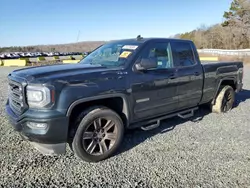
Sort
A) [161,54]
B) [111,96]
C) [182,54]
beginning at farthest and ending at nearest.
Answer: [182,54] → [161,54] → [111,96]

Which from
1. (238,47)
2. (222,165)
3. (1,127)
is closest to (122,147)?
(222,165)

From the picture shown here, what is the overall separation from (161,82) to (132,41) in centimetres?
102

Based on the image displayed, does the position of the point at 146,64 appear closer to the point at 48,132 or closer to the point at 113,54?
the point at 113,54

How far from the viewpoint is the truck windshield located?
165 inches

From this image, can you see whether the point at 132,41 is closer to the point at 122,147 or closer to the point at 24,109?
the point at 122,147

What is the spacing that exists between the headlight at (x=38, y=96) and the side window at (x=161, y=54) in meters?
1.96

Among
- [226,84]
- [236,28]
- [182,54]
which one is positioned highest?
[236,28]

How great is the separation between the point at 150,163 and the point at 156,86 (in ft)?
4.50

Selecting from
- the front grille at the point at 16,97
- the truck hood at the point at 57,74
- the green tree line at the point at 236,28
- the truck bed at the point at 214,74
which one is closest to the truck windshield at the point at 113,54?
the truck hood at the point at 57,74

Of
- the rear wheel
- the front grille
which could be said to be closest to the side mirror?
the front grille

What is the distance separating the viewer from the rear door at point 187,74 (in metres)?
4.83

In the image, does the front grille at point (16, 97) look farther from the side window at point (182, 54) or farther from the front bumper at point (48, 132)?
the side window at point (182, 54)

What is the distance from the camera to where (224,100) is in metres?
6.31

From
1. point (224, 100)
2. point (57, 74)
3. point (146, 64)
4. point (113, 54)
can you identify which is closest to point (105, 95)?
point (57, 74)
